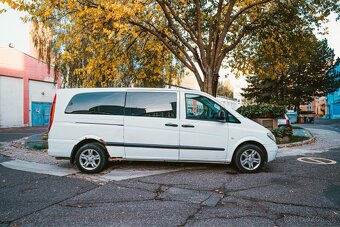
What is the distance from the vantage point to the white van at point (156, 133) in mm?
6277

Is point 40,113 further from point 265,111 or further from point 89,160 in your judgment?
point 89,160

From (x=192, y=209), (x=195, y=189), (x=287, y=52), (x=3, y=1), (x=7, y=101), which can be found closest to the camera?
(x=192, y=209)

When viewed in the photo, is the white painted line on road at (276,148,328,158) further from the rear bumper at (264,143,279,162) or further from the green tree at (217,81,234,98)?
the green tree at (217,81,234,98)

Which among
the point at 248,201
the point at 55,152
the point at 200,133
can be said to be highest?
the point at 200,133

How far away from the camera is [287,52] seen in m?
13.3

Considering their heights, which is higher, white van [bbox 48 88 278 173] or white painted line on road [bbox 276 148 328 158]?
white van [bbox 48 88 278 173]

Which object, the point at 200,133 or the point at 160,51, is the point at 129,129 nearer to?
the point at 200,133

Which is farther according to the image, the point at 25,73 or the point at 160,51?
the point at 25,73

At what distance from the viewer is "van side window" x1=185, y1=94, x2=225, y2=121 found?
20.9 ft

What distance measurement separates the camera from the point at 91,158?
6324 millimetres

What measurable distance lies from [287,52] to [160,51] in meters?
5.96

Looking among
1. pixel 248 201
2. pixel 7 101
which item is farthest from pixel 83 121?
pixel 7 101

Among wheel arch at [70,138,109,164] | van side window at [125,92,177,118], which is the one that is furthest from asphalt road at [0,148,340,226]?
van side window at [125,92,177,118]

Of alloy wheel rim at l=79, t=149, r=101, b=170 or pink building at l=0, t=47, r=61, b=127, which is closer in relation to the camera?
alloy wheel rim at l=79, t=149, r=101, b=170
